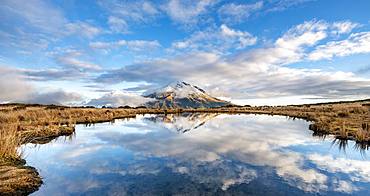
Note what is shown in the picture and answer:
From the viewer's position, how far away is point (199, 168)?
12.6m

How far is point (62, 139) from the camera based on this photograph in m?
20.9

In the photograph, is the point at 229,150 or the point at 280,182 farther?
the point at 229,150

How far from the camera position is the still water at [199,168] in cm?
983

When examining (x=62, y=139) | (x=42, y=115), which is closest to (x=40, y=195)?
(x=62, y=139)

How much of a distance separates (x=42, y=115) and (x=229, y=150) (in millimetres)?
25138

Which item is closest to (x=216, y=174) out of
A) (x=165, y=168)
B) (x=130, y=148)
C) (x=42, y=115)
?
(x=165, y=168)

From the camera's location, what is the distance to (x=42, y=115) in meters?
35.1

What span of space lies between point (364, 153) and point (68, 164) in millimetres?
13964

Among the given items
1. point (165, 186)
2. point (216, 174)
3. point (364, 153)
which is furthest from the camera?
point (364, 153)

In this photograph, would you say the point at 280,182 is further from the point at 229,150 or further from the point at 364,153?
the point at 364,153

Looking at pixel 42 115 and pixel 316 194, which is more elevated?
pixel 42 115

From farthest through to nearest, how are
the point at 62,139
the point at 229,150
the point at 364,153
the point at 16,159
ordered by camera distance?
1. the point at 62,139
2. the point at 229,150
3. the point at 364,153
4. the point at 16,159

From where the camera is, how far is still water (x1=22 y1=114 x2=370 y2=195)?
9828 mm

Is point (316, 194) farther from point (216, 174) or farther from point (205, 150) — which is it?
point (205, 150)
